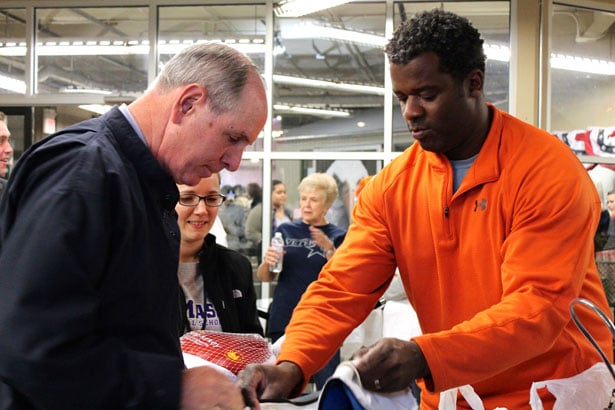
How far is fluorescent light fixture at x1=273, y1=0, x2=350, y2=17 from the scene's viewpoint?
23.6 ft

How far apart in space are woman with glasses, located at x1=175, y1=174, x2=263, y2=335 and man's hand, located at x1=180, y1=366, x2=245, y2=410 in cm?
139

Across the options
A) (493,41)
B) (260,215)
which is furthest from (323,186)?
(493,41)

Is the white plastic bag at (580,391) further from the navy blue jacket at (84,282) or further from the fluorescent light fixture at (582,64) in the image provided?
the fluorescent light fixture at (582,64)

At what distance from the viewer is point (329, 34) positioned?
7547 millimetres

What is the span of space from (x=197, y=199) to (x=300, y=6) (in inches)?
Result: 190

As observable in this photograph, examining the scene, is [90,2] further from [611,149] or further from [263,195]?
[611,149]

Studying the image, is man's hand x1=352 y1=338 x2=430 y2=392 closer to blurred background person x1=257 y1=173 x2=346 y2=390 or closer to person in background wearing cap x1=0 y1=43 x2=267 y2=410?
person in background wearing cap x1=0 y1=43 x2=267 y2=410

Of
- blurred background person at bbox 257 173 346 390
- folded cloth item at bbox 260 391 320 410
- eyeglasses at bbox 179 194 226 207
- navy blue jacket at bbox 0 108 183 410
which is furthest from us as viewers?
blurred background person at bbox 257 173 346 390

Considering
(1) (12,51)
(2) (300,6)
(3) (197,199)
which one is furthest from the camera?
(1) (12,51)

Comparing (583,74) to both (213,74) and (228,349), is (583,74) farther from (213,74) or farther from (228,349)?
(213,74)

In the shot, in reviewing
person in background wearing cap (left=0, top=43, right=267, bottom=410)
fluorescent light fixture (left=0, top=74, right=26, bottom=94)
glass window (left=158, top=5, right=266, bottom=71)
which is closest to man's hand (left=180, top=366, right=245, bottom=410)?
person in background wearing cap (left=0, top=43, right=267, bottom=410)

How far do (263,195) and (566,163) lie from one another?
232 inches

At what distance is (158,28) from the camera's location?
25.5 ft

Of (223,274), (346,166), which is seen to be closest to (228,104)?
(223,274)
